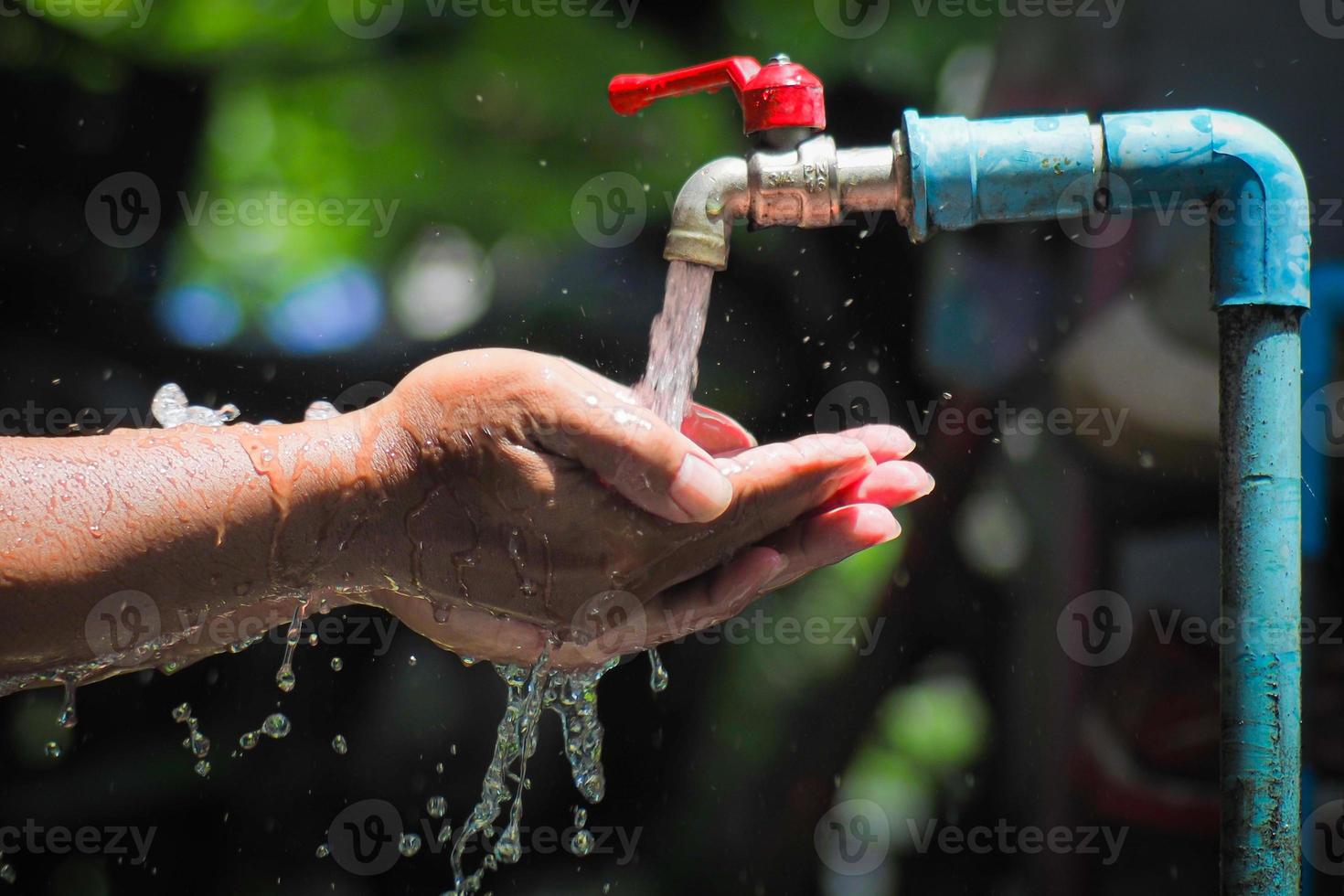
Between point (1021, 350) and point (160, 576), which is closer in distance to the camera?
point (160, 576)

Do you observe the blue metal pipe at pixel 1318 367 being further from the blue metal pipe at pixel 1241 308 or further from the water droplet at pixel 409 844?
A: the water droplet at pixel 409 844

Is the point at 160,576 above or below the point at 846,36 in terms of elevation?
below

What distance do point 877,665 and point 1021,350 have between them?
63 centimetres

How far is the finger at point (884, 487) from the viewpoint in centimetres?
123

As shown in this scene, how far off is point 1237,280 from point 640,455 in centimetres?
51

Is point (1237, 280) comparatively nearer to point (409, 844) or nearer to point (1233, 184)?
point (1233, 184)

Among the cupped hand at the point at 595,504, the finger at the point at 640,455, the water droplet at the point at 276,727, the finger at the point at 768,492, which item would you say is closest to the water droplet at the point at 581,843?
the water droplet at the point at 276,727

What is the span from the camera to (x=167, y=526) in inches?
46.9

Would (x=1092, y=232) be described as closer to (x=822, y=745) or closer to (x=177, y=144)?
(x=822, y=745)

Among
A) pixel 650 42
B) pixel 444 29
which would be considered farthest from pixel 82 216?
pixel 650 42

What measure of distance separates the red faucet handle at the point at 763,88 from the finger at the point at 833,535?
38 cm

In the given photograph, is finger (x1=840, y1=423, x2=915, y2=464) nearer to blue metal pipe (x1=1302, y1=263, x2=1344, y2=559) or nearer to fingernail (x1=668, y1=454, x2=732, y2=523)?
fingernail (x1=668, y1=454, x2=732, y2=523)

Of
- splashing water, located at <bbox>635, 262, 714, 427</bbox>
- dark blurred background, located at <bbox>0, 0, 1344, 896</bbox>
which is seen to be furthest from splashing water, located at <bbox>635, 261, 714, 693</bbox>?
dark blurred background, located at <bbox>0, 0, 1344, 896</bbox>

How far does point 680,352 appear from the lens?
1.26 m
